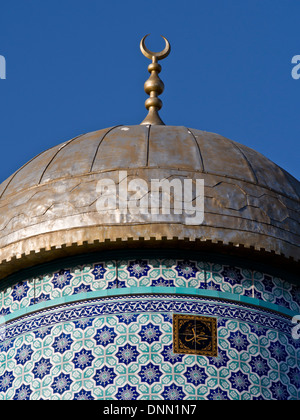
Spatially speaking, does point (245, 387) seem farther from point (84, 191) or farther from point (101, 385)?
point (84, 191)

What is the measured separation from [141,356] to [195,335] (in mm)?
515

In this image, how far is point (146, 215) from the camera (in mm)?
14039

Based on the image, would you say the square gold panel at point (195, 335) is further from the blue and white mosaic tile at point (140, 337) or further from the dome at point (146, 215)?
the dome at point (146, 215)

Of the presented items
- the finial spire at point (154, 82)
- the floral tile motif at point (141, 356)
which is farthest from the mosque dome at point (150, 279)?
the finial spire at point (154, 82)

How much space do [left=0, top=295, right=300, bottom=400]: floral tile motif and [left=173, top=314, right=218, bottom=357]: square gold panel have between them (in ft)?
0.15

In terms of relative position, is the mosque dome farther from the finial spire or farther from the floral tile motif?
the finial spire

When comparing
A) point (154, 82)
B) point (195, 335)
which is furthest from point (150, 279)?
point (154, 82)

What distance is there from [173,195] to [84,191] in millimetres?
807

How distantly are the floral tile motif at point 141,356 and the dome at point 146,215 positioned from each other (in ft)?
1.75

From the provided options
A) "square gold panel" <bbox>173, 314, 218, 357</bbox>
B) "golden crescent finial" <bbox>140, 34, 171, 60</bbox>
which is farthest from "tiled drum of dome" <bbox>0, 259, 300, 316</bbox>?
"golden crescent finial" <bbox>140, 34, 171, 60</bbox>

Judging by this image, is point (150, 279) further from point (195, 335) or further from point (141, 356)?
point (141, 356)

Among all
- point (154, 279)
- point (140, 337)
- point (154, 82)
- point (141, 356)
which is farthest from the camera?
point (154, 82)

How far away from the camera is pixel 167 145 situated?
14.7 metres
